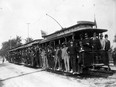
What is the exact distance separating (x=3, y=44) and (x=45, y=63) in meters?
81.8

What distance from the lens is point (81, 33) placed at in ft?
32.9

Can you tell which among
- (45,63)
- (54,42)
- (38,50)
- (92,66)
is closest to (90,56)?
(92,66)

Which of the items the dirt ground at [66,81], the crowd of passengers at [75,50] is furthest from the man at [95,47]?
the dirt ground at [66,81]

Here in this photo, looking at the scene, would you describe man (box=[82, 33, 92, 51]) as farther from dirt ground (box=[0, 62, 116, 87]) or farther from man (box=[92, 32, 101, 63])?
dirt ground (box=[0, 62, 116, 87])

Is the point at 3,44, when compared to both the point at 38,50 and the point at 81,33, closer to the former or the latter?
the point at 38,50

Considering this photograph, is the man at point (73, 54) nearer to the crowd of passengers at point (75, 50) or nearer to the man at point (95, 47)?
the crowd of passengers at point (75, 50)

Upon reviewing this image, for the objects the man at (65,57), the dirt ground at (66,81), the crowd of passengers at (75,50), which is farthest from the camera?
the man at (65,57)

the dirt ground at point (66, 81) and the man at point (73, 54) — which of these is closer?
the dirt ground at point (66, 81)

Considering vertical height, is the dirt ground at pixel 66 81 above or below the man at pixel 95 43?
below

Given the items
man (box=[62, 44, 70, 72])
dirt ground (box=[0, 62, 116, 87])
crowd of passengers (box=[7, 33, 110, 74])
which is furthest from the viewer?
man (box=[62, 44, 70, 72])

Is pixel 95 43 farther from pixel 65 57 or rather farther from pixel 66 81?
pixel 66 81

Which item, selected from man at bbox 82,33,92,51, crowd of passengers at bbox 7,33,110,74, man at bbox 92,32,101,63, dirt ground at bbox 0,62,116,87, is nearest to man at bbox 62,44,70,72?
crowd of passengers at bbox 7,33,110,74

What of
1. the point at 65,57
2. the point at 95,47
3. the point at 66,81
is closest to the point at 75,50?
the point at 95,47

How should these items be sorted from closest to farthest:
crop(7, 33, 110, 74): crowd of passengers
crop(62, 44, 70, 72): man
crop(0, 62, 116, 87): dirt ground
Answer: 1. crop(0, 62, 116, 87): dirt ground
2. crop(7, 33, 110, 74): crowd of passengers
3. crop(62, 44, 70, 72): man
